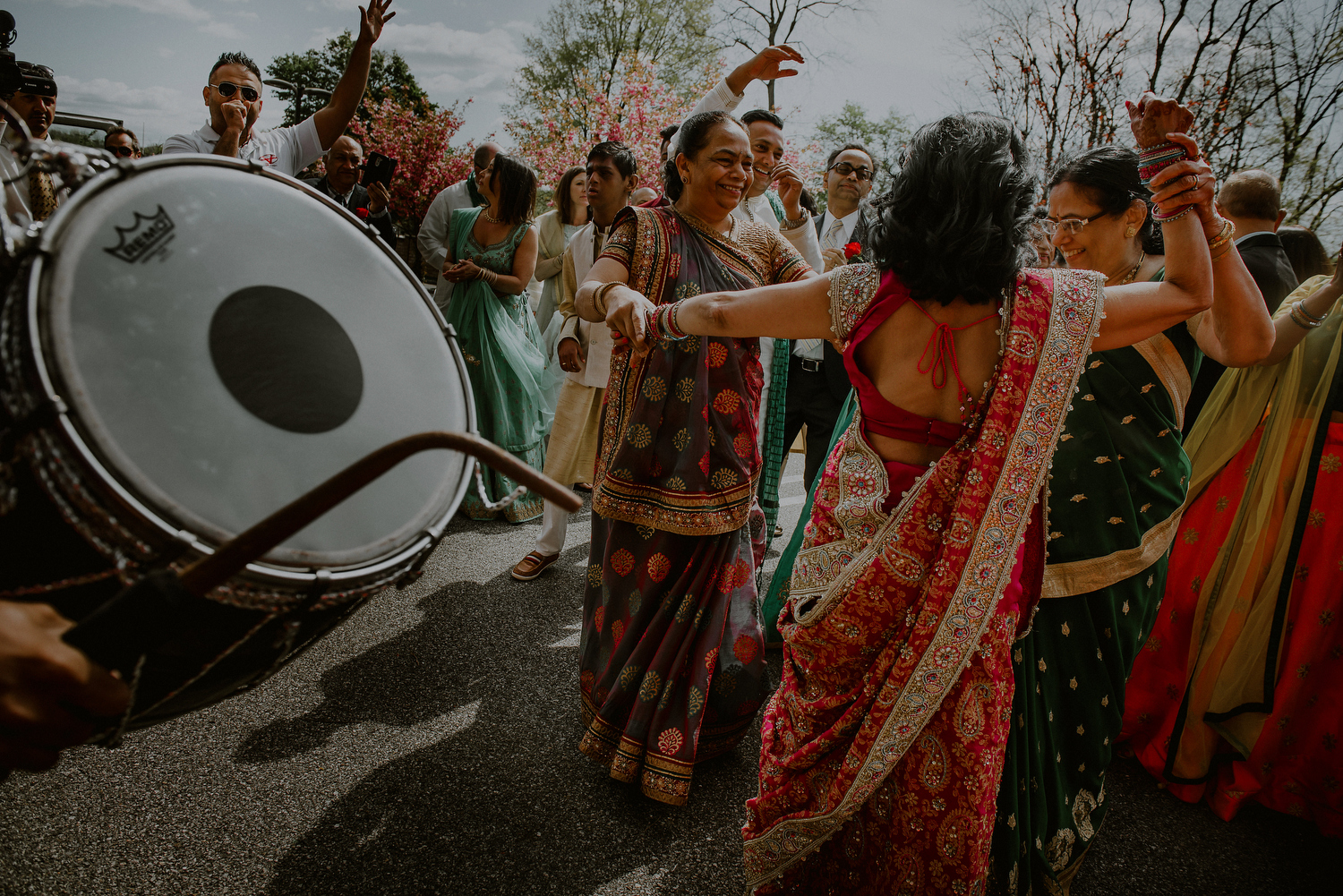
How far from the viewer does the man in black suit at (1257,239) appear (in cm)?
242

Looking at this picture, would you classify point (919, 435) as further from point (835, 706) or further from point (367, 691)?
point (367, 691)

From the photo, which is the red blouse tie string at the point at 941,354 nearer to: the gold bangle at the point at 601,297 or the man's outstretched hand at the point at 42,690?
the gold bangle at the point at 601,297

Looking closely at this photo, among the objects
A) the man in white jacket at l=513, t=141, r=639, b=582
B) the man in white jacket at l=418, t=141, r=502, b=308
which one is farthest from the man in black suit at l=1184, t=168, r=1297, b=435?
the man in white jacket at l=418, t=141, r=502, b=308

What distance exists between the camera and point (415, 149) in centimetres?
1557

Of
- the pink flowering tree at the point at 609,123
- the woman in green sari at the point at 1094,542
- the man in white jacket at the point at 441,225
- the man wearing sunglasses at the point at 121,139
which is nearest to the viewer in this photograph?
the woman in green sari at the point at 1094,542

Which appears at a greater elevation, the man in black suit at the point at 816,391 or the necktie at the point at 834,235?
the necktie at the point at 834,235

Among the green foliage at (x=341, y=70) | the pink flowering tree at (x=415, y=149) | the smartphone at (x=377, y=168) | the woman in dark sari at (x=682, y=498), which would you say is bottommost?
the woman in dark sari at (x=682, y=498)

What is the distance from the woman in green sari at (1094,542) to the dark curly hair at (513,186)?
279cm

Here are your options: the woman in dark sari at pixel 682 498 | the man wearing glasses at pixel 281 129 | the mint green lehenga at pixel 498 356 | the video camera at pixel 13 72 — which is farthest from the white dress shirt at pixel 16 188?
the mint green lehenga at pixel 498 356

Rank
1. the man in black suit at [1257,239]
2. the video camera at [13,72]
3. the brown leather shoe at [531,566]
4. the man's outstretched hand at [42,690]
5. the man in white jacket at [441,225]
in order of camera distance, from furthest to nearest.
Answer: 1. the man in white jacket at [441,225]
2. the brown leather shoe at [531,566]
3. the man in black suit at [1257,239]
4. the video camera at [13,72]
5. the man's outstretched hand at [42,690]

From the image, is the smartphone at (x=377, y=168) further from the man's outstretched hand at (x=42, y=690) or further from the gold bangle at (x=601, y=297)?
the man's outstretched hand at (x=42, y=690)

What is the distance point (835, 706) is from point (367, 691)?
1.52 meters

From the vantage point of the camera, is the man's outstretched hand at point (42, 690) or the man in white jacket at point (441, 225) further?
the man in white jacket at point (441, 225)

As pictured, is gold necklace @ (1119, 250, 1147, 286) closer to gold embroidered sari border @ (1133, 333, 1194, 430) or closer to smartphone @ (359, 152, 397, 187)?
gold embroidered sari border @ (1133, 333, 1194, 430)
